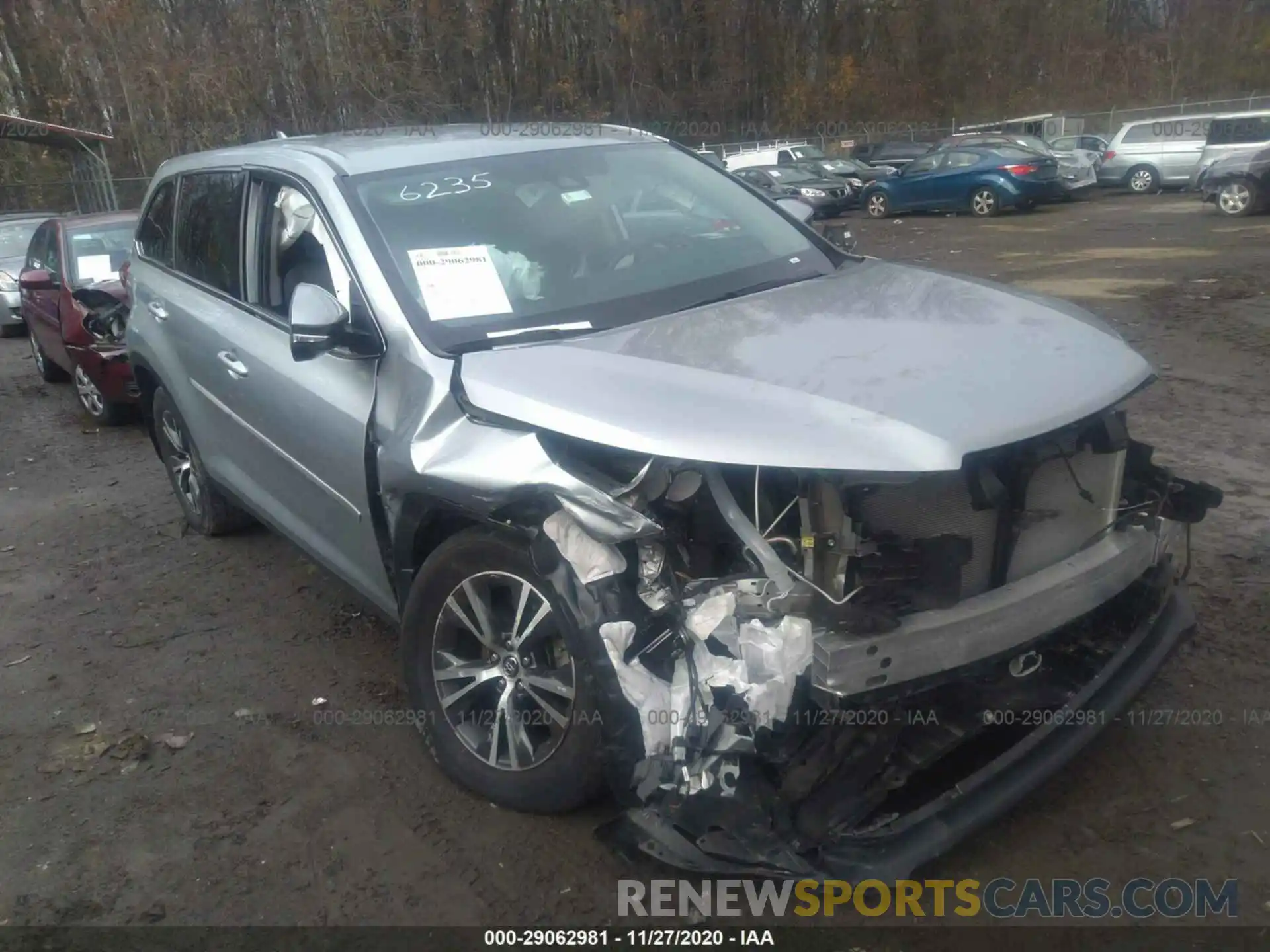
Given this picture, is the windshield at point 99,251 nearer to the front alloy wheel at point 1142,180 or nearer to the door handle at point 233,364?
the door handle at point 233,364

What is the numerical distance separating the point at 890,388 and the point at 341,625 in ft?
9.15

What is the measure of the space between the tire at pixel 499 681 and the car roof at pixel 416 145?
1554mm

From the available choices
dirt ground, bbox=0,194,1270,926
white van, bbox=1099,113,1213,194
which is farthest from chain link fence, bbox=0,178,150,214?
dirt ground, bbox=0,194,1270,926

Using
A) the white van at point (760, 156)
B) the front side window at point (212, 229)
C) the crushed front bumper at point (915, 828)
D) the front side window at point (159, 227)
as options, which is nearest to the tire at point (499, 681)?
the crushed front bumper at point (915, 828)

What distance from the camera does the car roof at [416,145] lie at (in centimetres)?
373

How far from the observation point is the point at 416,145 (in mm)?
3918

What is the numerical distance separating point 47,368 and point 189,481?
5725 mm

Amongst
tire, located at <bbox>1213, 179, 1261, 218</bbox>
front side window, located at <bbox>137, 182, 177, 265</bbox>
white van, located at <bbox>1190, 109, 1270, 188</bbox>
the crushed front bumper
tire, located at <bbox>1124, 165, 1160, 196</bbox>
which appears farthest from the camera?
tire, located at <bbox>1124, 165, 1160, 196</bbox>

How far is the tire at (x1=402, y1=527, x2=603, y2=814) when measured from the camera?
8.95 feet

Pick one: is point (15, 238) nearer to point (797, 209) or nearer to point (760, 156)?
point (797, 209)

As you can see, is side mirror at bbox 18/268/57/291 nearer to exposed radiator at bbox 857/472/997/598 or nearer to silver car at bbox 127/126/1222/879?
silver car at bbox 127/126/1222/879

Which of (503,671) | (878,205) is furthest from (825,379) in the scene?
(878,205)

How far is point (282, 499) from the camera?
13.1ft

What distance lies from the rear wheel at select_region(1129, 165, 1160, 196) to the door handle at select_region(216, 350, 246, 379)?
21.8 metres
